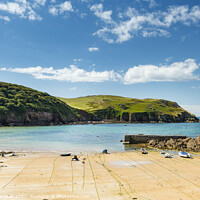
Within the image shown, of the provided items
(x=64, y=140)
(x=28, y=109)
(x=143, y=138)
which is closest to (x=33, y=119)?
(x=28, y=109)

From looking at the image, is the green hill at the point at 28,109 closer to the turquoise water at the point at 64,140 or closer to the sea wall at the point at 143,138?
the turquoise water at the point at 64,140

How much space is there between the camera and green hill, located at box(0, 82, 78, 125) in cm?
13138

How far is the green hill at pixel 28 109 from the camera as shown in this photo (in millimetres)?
131375

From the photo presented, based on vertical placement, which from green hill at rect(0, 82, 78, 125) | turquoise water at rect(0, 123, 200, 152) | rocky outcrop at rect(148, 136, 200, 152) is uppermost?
green hill at rect(0, 82, 78, 125)

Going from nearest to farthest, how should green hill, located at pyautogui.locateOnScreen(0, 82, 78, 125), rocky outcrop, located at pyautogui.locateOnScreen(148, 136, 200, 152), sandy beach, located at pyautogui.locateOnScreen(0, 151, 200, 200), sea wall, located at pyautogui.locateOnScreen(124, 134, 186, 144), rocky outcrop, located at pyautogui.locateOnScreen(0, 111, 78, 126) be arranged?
sandy beach, located at pyautogui.locateOnScreen(0, 151, 200, 200)
rocky outcrop, located at pyautogui.locateOnScreen(148, 136, 200, 152)
sea wall, located at pyautogui.locateOnScreen(124, 134, 186, 144)
rocky outcrop, located at pyautogui.locateOnScreen(0, 111, 78, 126)
green hill, located at pyautogui.locateOnScreen(0, 82, 78, 125)

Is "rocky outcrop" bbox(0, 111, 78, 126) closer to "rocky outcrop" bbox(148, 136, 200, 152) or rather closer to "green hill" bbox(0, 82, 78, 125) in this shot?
"green hill" bbox(0, 82, 78, 125)

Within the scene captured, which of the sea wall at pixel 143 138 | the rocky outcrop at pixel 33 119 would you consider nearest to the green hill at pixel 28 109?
the rocky outcrop at pixel 33 119

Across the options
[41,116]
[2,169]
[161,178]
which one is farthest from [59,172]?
[41,116]

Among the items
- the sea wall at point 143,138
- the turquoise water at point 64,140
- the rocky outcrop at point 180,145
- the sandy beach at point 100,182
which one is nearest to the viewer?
the sandy beach at point 100,182

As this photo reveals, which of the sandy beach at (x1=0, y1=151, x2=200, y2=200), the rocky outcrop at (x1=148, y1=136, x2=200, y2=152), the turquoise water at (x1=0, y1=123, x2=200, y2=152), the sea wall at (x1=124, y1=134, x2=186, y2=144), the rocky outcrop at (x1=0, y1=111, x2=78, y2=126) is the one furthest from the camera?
the rocky outcrop at (x1=0, y1=111, x2=78, y2=126)

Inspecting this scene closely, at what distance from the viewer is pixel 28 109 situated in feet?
473

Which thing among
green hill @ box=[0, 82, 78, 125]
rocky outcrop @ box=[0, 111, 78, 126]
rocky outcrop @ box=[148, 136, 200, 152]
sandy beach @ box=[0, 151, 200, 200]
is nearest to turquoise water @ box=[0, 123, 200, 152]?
rocky outcrop @ box=[148, 136, 200, 152]

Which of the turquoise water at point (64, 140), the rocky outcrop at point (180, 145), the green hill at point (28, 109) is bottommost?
the turquoise water at point (64, 140)

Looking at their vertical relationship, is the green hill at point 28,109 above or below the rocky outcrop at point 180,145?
above
